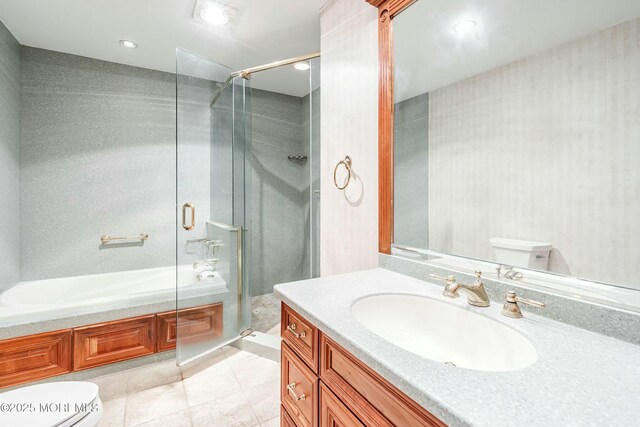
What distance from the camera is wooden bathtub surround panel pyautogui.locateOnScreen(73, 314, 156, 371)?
1.95 meters

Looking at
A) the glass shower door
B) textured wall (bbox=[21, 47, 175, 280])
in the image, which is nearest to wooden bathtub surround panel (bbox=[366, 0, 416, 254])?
the glass shower door

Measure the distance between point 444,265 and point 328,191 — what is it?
2.98ft

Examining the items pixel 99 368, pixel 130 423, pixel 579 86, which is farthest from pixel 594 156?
pixel 99 368

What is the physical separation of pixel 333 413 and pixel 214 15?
2.40m

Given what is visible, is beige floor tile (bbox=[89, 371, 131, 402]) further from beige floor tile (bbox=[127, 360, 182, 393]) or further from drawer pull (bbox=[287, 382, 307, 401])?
drawer pull (bbox=[287, 382, 307, 401])

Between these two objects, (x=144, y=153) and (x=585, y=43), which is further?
(x=144, y=153)

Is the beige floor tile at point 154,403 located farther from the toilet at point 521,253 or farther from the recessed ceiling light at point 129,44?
the recessed ceiling light at point 129,44

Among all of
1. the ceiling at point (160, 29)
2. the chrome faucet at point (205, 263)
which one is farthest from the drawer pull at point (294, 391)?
the ceiling at point (160, 29)

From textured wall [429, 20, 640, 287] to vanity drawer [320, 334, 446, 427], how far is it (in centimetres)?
61

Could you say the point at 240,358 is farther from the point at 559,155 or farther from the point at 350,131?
the point at 559,155

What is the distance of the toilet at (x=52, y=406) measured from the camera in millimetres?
1042

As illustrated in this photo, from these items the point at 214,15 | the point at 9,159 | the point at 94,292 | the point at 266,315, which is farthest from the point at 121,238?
the point at 214,15

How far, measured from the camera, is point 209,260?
2.23 m

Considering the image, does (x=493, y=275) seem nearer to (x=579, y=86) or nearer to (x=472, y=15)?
(x=579, y=86)
